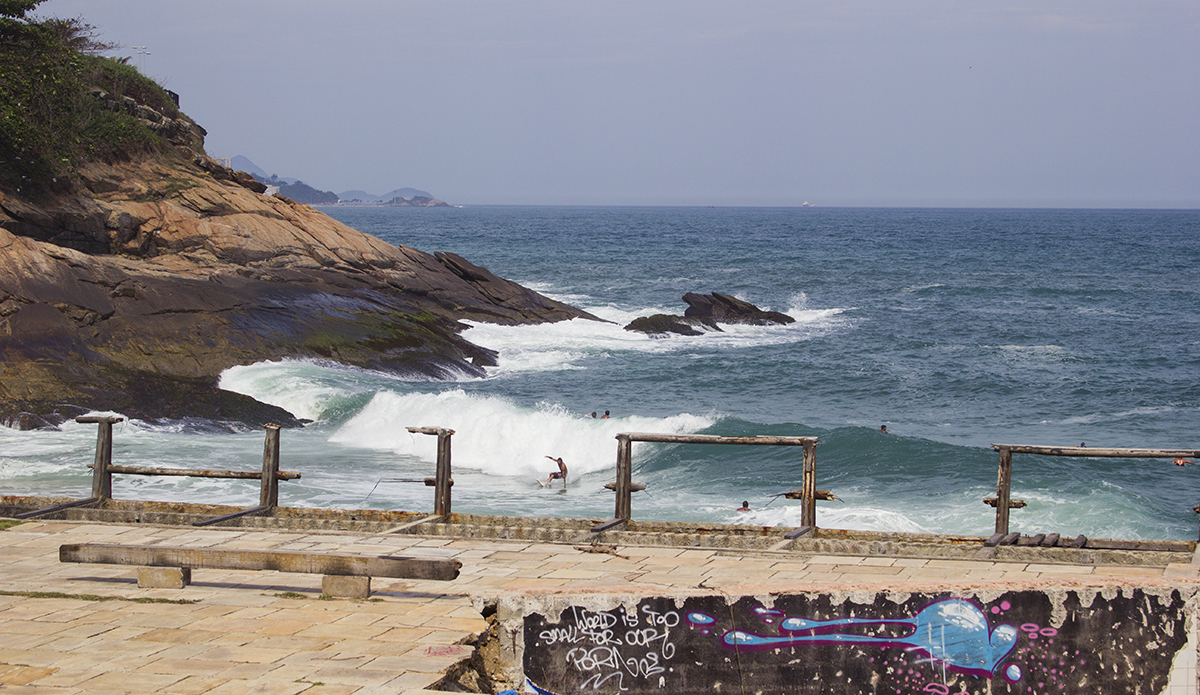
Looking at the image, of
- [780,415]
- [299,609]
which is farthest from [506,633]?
[780,415]

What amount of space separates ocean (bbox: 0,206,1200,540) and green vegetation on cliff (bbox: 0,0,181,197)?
385 inches

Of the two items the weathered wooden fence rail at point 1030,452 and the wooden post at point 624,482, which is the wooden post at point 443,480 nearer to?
the wooden post at point 624,482

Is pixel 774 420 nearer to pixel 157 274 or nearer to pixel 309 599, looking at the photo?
pixel 157 274

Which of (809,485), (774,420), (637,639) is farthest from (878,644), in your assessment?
(774,420)

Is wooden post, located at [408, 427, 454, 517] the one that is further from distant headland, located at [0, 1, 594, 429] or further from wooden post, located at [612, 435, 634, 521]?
distant headland, located at [0, 1, 594, 429]

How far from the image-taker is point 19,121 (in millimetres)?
29188

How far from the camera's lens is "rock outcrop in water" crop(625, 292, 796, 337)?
43688 mm

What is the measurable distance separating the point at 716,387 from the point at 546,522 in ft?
73.6

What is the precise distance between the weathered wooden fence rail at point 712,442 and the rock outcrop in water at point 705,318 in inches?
1270

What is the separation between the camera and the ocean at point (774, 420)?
62.3ft

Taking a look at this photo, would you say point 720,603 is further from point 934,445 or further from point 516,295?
point 516,295

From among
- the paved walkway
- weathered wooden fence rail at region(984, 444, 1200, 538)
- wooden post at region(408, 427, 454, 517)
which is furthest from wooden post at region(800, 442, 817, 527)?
wooden post at region(408, 427, 454, 517)

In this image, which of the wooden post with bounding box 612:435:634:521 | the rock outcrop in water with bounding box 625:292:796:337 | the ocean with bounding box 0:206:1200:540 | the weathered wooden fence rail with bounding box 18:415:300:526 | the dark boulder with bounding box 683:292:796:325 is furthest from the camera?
the dark boulder with bounding box 683:292:796:325

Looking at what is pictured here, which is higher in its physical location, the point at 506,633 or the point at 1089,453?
the point at 1089,453
